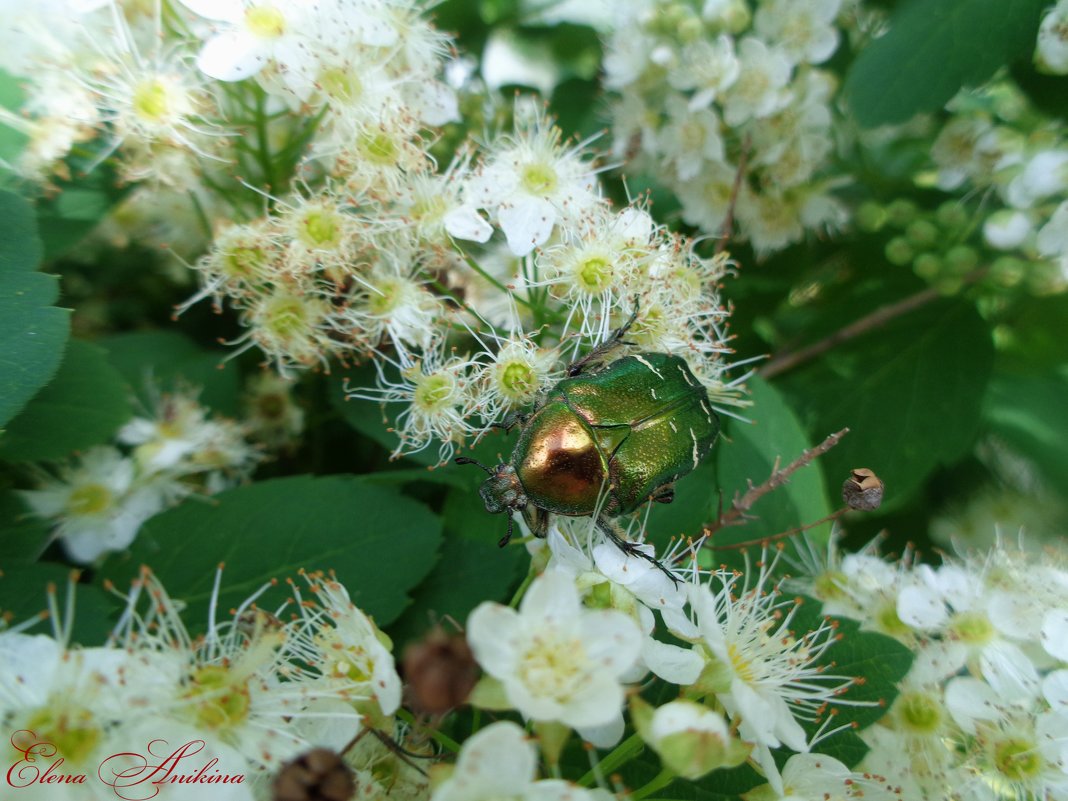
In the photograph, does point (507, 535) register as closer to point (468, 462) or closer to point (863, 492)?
point (468, 462)

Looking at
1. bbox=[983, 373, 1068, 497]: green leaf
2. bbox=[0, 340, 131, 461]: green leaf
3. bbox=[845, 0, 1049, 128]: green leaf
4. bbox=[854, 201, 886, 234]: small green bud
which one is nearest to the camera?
bbox=[0, 340, 131, 461]: green leaf

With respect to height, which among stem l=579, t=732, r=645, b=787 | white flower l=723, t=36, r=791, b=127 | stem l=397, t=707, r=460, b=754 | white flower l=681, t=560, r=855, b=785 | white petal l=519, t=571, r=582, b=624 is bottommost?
stem l=397, t=707, r=460, b=754

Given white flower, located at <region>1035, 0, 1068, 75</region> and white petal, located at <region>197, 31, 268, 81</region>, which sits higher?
white flower, located at <region>1035, 0, 1068, 75</region>

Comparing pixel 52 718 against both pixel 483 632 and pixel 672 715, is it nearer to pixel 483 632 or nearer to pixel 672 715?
pixel 483 632

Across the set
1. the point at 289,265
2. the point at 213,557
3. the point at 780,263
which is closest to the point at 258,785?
the point at 213,557

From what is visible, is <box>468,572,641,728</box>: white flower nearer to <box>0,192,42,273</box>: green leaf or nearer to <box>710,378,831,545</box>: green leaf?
<box>710,378,831,545</box>: green leaf

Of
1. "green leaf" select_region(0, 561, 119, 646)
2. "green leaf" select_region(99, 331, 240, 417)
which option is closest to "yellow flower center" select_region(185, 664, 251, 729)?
"green leaf" select_region(0, 561, 119, 646)

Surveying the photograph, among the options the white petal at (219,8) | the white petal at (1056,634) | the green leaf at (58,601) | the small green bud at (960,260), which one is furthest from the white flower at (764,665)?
the white petal at (219,8)
